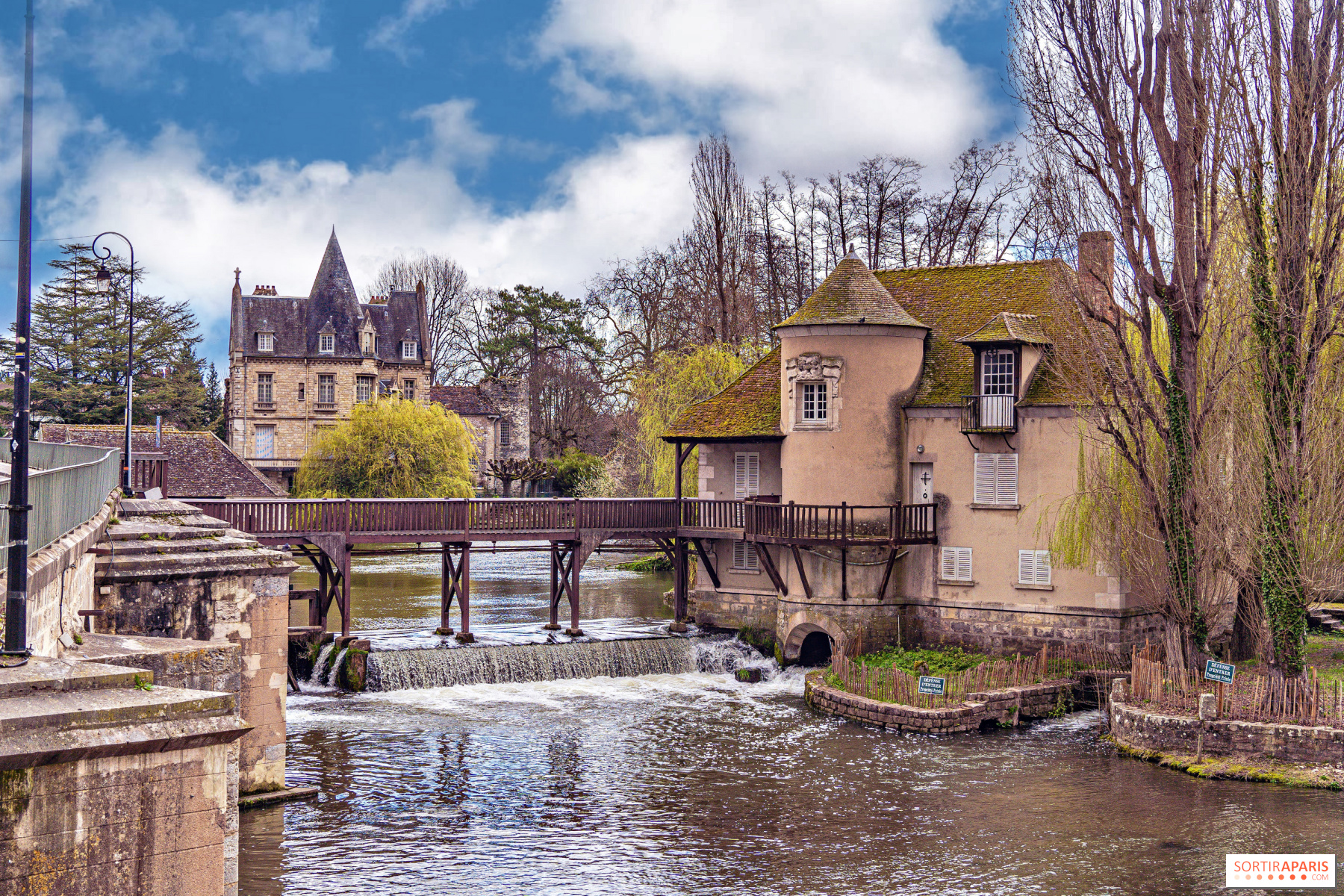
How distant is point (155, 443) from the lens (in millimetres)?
38656

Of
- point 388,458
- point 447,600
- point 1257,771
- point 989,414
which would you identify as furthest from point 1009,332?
point 388,458

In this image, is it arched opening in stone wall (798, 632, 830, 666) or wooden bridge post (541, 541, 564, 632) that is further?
wooden bridge post (541, 541, 564, 632)

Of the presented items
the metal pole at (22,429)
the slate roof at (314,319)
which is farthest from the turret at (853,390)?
the slate roof at (314,319)

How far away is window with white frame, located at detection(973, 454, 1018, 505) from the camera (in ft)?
92.3

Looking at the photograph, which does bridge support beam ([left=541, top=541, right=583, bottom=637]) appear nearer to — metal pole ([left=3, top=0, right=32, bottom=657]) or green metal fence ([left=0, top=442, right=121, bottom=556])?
green metal fence ([left=0, top=442, right=121, bottom=556])

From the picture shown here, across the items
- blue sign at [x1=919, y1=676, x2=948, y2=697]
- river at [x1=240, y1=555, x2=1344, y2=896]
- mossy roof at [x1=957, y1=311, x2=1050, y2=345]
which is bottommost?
river at [x1=240, y1=555, x2=1344, y2=896]

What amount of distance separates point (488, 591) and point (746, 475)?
12368mm

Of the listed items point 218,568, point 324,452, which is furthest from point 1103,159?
point 324,452

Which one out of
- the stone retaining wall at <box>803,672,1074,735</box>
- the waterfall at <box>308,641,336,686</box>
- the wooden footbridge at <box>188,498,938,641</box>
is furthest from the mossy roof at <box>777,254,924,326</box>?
the waterfall at <box>308,641,336,686</box>

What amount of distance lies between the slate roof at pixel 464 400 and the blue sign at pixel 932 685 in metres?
48.9

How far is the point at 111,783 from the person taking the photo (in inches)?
304

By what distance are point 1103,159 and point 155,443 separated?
92.9 feet

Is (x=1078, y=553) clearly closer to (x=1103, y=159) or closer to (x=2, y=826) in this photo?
(x=1103, y=159)

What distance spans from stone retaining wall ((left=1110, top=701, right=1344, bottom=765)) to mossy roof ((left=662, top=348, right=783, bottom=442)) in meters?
11.7
